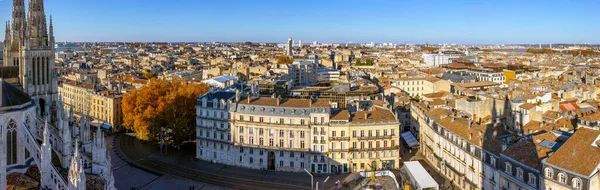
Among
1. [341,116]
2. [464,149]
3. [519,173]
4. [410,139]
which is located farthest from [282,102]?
[519,173]

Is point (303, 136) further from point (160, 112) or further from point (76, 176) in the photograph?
→ point (76, 176)

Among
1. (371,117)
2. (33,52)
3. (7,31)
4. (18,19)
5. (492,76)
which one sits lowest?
(371,117)

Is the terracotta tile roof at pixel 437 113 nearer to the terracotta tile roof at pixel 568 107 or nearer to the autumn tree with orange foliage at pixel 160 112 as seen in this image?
the terracotta tile roof at pixel 568 107

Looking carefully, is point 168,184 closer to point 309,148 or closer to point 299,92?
point 309,148

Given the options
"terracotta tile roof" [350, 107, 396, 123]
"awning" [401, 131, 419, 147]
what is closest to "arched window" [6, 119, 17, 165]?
"terracotta tile roof" [350, 107, 396, 123]

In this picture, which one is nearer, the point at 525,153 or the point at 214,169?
the point at 525,153

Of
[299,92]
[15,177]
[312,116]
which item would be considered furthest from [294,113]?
[299,92]

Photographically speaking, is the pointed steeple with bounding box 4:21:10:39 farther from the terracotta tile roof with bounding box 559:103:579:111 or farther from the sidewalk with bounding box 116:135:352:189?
the terracotta tile roof with bounding box 559:103:579:111
